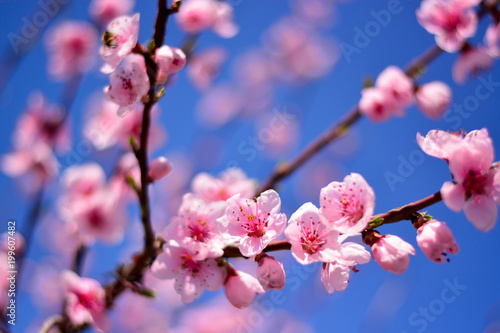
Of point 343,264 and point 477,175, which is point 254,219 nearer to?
point 343,264

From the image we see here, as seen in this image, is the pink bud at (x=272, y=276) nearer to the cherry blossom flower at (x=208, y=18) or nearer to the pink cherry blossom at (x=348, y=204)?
A: the pink cherry blossom at (x=348, y=204)

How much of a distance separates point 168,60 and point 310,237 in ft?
2.71

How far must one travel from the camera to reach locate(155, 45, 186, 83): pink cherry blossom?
1.32 m

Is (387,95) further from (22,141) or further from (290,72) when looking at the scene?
(22,141)

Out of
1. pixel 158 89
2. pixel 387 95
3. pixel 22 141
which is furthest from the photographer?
pixel 22 141

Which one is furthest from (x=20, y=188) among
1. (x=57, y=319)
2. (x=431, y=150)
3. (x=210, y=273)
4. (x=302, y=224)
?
(x=431, y=150)

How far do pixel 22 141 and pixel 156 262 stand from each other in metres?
2.81

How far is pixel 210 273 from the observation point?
136 cm

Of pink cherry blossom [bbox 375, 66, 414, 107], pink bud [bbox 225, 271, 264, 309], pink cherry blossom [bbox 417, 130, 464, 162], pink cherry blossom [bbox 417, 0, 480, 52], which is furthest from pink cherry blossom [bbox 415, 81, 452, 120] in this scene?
pink bud [bbox 225, 271, 264, 309]

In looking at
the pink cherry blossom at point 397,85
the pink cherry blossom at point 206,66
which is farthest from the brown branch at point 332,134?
the pink cherry blossom at point 206,66

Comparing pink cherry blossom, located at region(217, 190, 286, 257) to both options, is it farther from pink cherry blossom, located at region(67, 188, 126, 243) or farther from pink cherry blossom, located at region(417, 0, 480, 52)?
pink cherry blossom, located at region(417, 0, 480, 52)

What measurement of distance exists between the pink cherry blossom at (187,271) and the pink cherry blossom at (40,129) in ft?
8.31

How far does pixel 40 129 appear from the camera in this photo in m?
3.43

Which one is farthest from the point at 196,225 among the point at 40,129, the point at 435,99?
the point at 40,129
